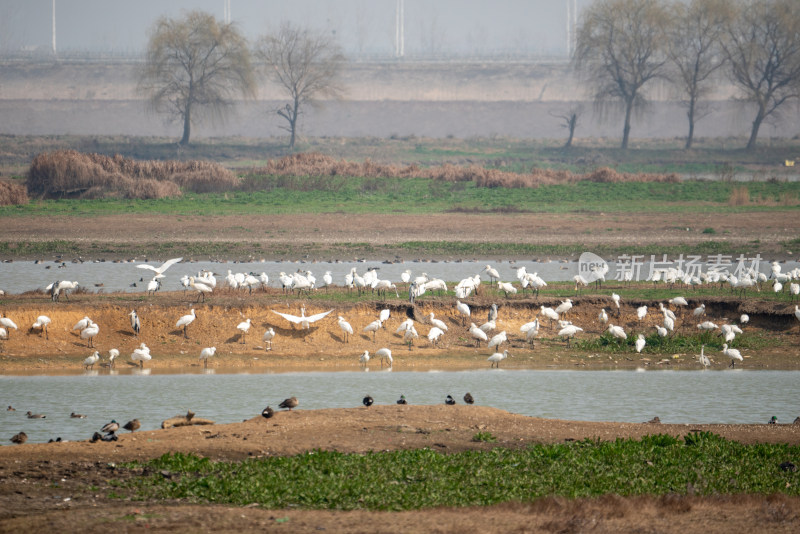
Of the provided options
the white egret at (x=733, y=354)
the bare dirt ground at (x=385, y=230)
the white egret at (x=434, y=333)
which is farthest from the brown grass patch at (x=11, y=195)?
the white egret at (x=733, y=354)

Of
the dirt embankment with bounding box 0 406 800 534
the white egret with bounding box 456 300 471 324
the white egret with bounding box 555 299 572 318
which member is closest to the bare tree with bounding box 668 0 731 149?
the white egret with bounding box 555 299 572 318

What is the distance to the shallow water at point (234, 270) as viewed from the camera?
1094 inches

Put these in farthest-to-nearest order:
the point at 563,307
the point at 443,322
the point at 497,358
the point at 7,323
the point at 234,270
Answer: the point at 234,270 < the point at 443,322 < the point at 563,307 < the point at 497,358 < the point at 7,323

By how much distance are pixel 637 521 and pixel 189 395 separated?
10017mm

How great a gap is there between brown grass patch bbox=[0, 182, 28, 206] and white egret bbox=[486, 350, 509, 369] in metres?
29.0

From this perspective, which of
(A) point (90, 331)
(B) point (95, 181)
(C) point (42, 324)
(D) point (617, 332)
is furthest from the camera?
(B) point (95, 181)

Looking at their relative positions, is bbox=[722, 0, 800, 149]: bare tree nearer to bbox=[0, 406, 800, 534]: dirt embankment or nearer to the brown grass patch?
the brown grass patch

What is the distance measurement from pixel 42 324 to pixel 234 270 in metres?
11.9

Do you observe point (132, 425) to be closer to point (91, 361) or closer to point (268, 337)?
point (91, 361)

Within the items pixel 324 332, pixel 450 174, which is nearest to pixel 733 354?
pixel 324 332

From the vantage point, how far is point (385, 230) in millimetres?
39375

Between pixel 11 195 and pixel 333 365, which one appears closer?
pixel 333 365

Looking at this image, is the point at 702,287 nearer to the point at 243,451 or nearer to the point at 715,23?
the point at 243,451

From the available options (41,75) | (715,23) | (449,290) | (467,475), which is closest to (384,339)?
(449,290)
